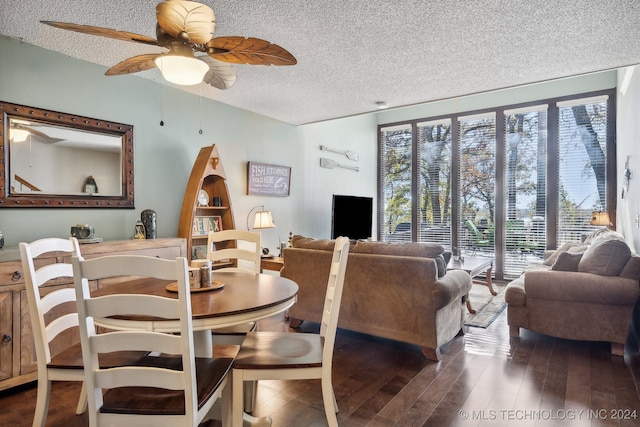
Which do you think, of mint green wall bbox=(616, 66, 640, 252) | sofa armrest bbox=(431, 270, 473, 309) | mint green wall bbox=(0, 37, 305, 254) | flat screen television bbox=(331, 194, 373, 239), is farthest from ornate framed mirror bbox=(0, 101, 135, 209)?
mint green wall bbox=(616, 66, 640, 252)

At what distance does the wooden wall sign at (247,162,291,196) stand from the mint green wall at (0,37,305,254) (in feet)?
0.31

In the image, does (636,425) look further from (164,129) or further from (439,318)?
(164,129)

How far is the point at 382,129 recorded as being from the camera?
748 centimetres

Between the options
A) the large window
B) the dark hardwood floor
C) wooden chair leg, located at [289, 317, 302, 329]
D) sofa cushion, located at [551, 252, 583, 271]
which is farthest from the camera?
the large window

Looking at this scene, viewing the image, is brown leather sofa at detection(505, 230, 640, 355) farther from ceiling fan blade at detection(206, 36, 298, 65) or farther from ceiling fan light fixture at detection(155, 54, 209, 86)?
ceiling fan light fixture at detection(155, 54, 209, 86)

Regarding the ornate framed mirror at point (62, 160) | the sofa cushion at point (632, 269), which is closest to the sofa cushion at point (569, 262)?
the sofa cushion at point (632, 269)

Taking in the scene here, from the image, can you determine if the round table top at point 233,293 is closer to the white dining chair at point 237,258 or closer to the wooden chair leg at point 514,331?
the white dining chair at point 237,258

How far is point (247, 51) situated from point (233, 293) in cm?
126

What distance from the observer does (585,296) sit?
2.95 metres

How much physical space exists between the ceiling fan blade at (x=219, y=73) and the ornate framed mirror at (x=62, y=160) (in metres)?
1.53

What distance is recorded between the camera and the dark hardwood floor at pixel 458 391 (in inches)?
79.0

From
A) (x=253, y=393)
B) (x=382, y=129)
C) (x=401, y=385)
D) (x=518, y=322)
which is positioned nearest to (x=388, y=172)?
(x=382, y=129)

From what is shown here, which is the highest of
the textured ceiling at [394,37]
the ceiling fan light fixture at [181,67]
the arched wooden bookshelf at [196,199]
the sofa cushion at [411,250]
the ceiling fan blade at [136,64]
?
the textured ceiling at [394,37]

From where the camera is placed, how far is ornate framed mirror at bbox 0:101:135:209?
2.75m
